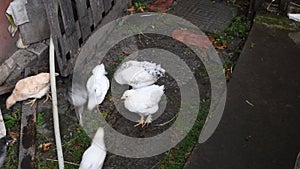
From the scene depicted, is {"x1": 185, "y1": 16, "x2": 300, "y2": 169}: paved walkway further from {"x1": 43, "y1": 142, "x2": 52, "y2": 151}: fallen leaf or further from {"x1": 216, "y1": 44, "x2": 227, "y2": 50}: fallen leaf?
{"x1": 43, "y1": 142, "x2": 52, "y2": 151}: fallen leaf

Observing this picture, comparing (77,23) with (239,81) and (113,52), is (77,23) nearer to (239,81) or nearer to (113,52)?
(113,52)

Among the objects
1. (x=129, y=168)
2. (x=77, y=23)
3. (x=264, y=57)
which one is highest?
(x=77, y=23)

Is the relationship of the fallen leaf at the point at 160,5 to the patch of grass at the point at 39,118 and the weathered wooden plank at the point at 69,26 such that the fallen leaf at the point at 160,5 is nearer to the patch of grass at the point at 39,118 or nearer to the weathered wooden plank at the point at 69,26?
the weathered wooden plank at the point at 69,26

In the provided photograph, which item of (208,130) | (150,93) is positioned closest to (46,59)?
(150,93)

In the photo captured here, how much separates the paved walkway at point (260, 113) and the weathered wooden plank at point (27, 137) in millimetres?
1201

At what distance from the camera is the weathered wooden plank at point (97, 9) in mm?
4027

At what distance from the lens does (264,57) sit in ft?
13.3

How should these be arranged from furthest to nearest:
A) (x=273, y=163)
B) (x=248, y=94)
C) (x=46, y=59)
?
(x=46, y=59) < (x=248, y=94) < (x=273, y=163)

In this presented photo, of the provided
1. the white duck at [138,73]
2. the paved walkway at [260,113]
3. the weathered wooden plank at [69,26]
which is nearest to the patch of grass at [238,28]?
the paved walkway at [260,113]

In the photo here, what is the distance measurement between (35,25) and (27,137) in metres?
1.04

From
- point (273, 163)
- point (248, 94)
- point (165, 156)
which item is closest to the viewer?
point (273, 163)

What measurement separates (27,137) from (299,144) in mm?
2106

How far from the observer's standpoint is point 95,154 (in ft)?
10.3

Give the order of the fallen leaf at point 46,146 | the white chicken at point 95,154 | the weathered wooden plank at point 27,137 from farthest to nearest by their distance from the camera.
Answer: the fallen leaf at point 46,146 → the weathered wooden plank at point 27,137 → the white chicken at point 95,154
